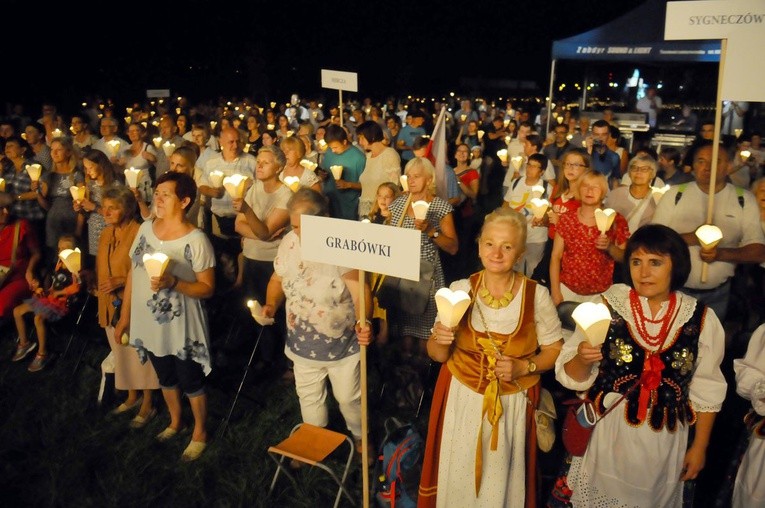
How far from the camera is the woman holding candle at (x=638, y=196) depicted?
203 inches

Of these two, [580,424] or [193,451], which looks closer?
[580,424]

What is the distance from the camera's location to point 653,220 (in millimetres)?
4754

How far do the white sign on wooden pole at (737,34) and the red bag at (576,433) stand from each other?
2339 mm

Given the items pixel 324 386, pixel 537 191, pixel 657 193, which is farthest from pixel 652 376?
pixel 537 191

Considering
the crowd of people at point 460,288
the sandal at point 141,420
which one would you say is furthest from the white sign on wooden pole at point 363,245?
the sandal at point 141,420

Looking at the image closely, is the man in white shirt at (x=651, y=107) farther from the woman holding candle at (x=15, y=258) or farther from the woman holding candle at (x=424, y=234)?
the woman holding candle at (x=15, y=258)

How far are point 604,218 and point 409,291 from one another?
1471 millimetres

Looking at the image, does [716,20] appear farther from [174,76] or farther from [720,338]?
[174,76]

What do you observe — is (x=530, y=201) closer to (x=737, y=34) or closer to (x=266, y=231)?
(x=737, y=34)

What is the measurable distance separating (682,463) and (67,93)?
2752 cm

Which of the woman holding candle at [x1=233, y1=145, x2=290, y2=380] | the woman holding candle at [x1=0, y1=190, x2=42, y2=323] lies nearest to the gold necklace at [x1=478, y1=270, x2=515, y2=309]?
the woman holding candle at [x1=233, y1=145, x2=290, y2=380]

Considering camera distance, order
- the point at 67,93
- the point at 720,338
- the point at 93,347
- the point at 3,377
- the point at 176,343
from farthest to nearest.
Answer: the point at 67,93
the point at 93,347
the point at 3,377
the point at 176,343
the point at 720,338

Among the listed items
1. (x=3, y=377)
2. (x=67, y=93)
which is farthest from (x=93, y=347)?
(x=67, y=93)

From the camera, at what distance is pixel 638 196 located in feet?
17.4
